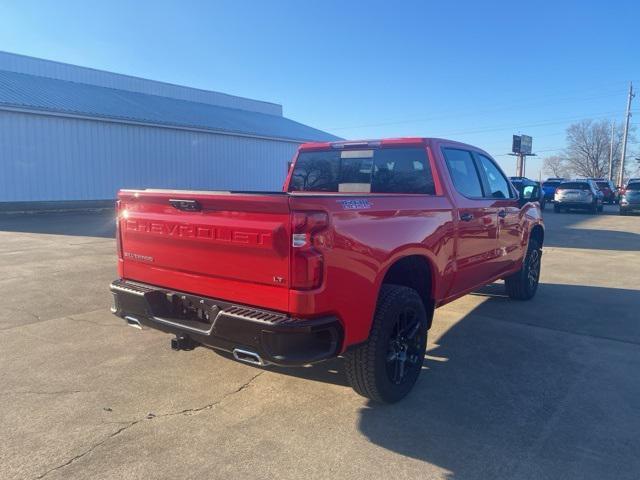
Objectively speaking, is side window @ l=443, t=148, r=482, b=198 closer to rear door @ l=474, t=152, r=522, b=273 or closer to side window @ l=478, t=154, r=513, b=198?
rear door @ l=474, t=152, r=522, b=273

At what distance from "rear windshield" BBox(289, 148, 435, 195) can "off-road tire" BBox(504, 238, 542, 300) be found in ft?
9.39

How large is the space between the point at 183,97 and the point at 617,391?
35.0 m

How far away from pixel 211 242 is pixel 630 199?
26.4 m

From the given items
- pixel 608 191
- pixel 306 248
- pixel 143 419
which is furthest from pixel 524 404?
pixel 608 191

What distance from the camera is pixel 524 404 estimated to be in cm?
382

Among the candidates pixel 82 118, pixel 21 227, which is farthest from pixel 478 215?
pixel 82 118

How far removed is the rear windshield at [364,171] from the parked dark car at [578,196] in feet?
77.5

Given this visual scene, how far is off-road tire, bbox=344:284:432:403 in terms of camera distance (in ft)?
11.4

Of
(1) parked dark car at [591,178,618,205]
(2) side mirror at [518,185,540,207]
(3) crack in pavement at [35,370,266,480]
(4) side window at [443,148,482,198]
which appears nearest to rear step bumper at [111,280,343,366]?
(3) crack in pavement at [35,370,266,480]

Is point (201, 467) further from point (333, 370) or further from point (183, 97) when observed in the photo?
point (183, 97)

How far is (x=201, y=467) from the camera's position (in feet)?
9.67

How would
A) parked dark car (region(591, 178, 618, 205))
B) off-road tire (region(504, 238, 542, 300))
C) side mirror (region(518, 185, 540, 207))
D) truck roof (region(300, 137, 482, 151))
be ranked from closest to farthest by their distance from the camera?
truck roof (region(300, 137, 482, 151)), side mirror (region(518, 185, 540, 207)), off-road tire (region(504, 238, 542, 300)), parked dark car (region(591, 178, 618, 205))

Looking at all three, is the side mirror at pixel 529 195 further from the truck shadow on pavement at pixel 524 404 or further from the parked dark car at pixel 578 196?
the parked dark car at pixel 578 196

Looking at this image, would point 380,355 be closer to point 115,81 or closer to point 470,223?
point 470,223
